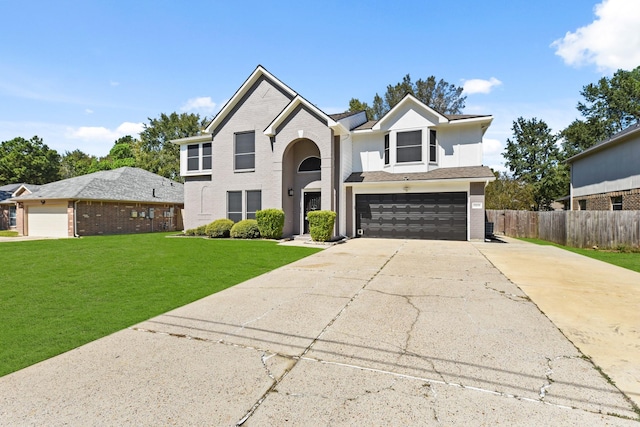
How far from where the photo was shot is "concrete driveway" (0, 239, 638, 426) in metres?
2.27

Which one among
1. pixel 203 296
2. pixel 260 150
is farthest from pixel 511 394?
pixel 260 150

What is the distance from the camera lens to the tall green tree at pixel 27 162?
39781 millimetres

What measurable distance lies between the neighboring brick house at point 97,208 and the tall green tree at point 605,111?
43.3 m

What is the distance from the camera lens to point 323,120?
1512cm

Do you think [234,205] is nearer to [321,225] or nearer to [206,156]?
[206,156]

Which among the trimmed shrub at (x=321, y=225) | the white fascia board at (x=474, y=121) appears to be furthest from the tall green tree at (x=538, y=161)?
the trimmed shrub at (x=321, y=225)

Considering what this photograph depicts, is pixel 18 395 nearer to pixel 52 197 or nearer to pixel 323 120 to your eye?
pixel 323 120

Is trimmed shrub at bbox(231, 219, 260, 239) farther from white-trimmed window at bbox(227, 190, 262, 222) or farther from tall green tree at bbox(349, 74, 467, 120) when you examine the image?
tall green tree at bbox(349, 74, 467, 120)

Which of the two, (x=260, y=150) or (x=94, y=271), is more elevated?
(x=260, y=150)

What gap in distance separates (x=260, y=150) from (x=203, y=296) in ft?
40.8

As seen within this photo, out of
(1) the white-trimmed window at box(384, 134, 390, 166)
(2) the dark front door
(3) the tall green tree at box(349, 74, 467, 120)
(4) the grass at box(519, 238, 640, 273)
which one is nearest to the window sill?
(2) the dark front door

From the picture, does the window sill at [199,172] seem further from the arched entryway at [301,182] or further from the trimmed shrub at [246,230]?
the arched entryway at [301,182]

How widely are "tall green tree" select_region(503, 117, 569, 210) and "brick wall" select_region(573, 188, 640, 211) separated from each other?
12176 millimetres

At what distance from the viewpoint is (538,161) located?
1423 inches
